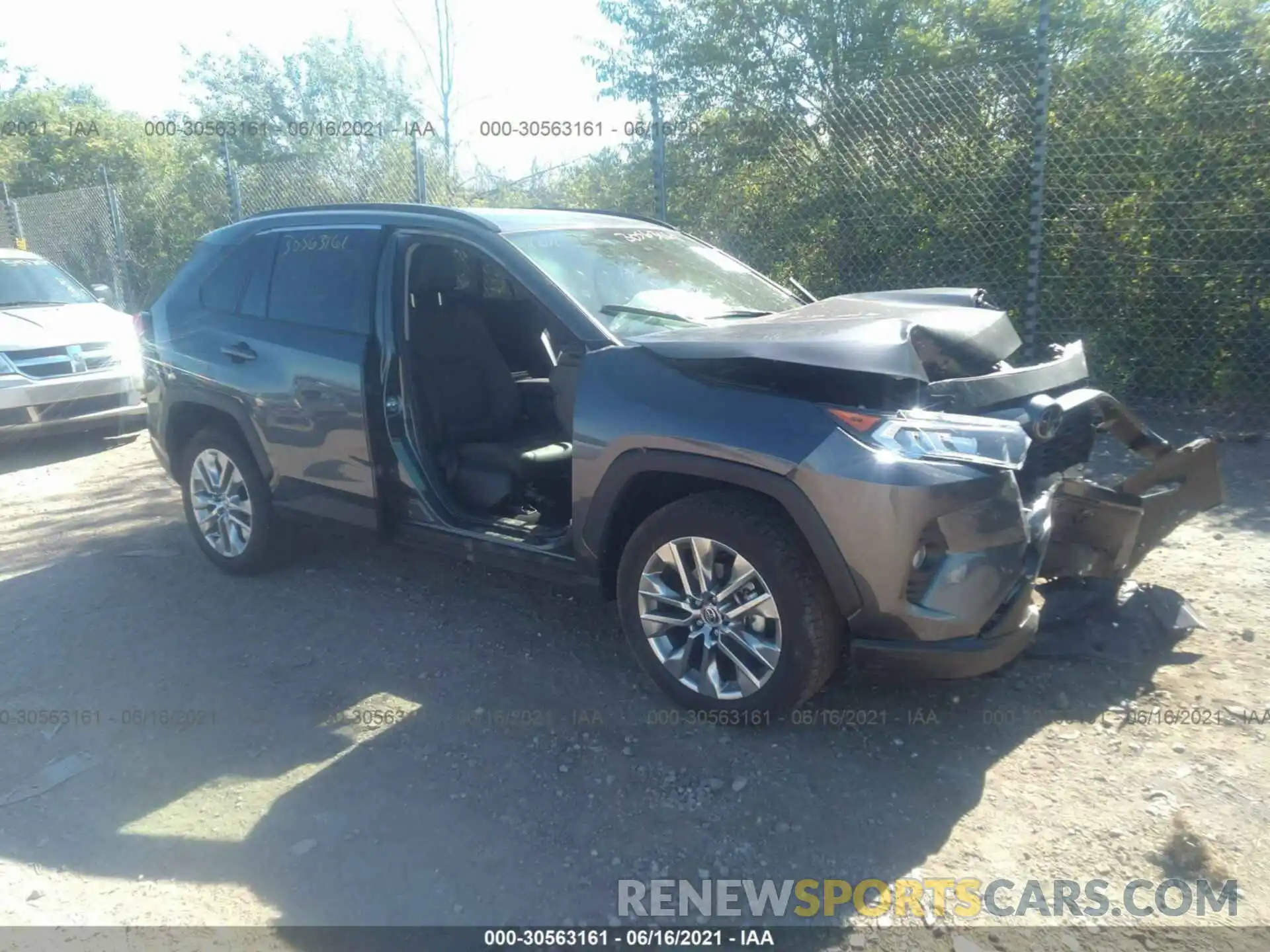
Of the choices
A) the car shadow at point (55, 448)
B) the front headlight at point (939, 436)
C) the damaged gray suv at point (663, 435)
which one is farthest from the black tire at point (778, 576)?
the car shadow at point (55, 448)

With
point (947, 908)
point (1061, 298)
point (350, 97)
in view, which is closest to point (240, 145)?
point (350, 97)

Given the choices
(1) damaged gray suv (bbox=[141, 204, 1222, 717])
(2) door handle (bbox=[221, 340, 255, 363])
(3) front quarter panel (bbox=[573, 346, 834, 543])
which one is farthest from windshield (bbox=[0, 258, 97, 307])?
(3) front quarter panel (bbox=[573, 346, 834, 543])

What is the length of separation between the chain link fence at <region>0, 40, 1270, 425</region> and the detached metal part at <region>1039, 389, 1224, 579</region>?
3.13m

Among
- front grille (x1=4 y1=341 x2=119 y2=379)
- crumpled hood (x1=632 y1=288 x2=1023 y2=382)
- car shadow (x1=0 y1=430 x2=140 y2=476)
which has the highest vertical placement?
crumpled hood (x1=632 y1=288 x2=1023 y2=382)

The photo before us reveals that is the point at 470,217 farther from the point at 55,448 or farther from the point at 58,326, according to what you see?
the point at 55,448

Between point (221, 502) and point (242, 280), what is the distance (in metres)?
1.20

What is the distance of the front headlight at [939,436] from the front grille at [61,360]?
7.39 metres

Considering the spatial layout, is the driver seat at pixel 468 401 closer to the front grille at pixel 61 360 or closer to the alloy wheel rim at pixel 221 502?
the alloy wheel rim at pixel 221 502

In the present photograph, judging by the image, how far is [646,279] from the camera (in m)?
4.45

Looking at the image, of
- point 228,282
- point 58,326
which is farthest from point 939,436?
point 58,326

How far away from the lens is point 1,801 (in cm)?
347

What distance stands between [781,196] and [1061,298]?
2.45 metres

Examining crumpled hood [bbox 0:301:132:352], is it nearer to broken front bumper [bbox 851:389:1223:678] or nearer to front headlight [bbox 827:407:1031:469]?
front headlight [bbox 827:407:1031:469]

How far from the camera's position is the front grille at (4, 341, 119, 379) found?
802 centimetres
